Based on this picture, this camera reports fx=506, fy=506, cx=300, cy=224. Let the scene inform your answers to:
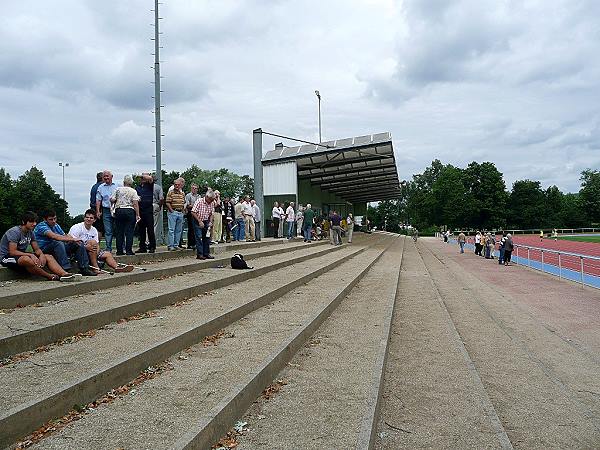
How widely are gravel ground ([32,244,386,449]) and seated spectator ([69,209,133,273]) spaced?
2.42m

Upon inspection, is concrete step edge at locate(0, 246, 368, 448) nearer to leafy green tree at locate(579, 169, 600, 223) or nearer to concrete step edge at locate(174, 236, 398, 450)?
concrete step edge at locate(174, 236, 398, 450)

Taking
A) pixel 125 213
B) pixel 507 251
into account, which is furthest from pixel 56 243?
pixel 507 251

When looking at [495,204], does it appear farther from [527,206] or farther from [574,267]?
[574,267]

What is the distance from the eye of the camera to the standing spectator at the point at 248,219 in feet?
52.1

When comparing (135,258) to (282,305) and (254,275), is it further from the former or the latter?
(282,305)

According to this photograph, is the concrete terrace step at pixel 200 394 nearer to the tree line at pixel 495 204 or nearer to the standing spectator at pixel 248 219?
the standing spectator at pixel 248 219

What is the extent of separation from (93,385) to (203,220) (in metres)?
6.41

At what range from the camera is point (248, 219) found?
634 inches

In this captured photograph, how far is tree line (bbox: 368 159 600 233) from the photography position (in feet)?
268

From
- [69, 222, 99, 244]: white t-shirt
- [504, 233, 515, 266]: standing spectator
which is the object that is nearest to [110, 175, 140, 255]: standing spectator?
[69, 222, 99, 244]: white t-shirt

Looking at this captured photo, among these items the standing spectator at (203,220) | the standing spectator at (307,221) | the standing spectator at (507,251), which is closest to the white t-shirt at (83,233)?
the standing spectator at (203,220)

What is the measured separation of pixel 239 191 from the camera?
90.1 metres

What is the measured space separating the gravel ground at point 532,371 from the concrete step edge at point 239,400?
6.54 ft

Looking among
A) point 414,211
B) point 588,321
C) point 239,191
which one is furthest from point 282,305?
point 414,211
